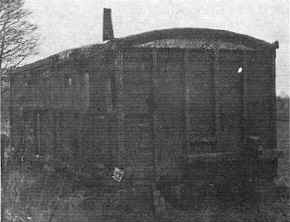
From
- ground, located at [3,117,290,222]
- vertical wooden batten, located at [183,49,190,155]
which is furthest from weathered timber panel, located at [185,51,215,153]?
ground, located at [3,117,290,222]

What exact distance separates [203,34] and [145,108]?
1939 mm

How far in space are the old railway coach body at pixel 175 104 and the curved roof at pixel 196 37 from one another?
2 centimetres

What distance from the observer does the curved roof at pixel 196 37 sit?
6.92 metres

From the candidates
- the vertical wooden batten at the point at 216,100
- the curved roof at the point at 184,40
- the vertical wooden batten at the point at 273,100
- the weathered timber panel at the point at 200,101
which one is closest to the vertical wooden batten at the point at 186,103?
the weathered timber panel at the point at 200,101

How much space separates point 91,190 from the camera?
723 centimetres

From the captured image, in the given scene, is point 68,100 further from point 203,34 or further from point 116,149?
point 203,34

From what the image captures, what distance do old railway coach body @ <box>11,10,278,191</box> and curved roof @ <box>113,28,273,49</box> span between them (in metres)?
0.02

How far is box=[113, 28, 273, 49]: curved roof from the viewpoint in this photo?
6922 millimetres

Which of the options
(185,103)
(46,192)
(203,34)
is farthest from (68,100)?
(203,34)

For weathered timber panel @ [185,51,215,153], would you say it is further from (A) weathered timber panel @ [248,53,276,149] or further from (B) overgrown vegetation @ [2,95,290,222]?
(B) overgrown vegetation @ [2,95,290,222]

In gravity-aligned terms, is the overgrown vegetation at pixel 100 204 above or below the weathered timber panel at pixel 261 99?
below

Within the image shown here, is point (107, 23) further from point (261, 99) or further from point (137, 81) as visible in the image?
point (261, 99)

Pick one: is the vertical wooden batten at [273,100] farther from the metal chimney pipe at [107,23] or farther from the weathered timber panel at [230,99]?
the metal chimney pipe at [107,23]

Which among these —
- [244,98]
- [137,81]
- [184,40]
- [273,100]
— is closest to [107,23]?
[184,40]
